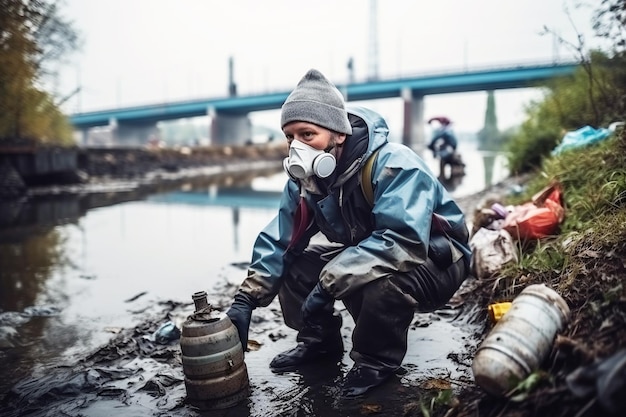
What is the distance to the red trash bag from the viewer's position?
12.7 feet

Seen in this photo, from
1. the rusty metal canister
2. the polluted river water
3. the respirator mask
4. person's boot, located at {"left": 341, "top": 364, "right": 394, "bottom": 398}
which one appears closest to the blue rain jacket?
the respirator mask

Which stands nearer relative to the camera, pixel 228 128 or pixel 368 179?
pixel 368 179

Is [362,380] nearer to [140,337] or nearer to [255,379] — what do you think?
[255,379]

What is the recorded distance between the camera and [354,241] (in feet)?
8.87

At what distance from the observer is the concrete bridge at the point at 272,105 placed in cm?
3972

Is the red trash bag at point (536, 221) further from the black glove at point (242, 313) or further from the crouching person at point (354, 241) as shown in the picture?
the black glove at point (242, 313)

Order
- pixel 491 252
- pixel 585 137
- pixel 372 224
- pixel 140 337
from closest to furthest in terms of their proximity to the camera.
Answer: pixel 372 224 → pixel 140 337 → pixel 491 252 → pixel 585 137

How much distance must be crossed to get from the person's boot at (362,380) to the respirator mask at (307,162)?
1035mm

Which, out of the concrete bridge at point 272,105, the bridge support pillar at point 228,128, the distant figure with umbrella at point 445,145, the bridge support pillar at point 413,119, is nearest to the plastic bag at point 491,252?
the distant figure with umbrella at point 445,145

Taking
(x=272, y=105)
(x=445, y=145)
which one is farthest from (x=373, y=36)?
(x=445, y=145)

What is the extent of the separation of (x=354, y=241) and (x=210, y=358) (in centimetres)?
98

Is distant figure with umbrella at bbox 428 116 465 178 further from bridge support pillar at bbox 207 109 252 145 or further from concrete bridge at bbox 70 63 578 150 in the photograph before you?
bridge support pillar at bbox 207 109 252 145

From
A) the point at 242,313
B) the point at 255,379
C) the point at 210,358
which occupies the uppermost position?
the point at 242,313

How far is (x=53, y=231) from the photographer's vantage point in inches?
300
